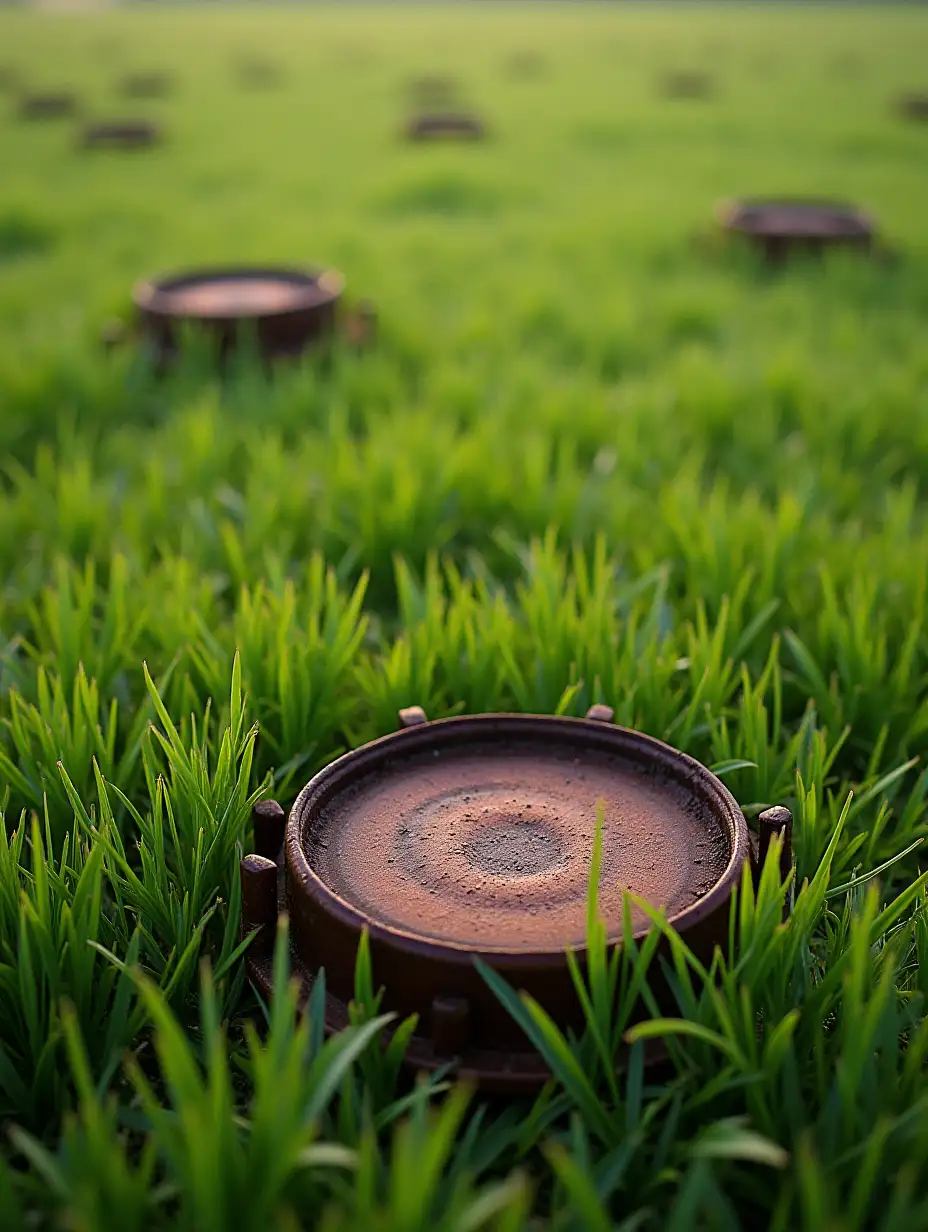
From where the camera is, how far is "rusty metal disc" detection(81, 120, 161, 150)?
33.2 feet

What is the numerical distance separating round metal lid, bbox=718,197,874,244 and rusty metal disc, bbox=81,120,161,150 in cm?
534

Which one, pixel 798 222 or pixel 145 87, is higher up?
pixel 145 87

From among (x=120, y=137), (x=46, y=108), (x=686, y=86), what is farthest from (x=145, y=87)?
(x=686, y=86)

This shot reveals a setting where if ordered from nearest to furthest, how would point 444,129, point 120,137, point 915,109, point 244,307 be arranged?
point 244,307 < point 120,137 < point 444,129 < point 915,109

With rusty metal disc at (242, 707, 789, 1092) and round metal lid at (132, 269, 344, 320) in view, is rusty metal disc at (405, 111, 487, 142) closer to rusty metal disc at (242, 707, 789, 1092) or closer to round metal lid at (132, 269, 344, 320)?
round metal lid at (132, 269, 344, 320)

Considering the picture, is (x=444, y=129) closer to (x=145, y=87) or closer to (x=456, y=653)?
(x=145, y=87)

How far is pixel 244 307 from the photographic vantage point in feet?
14.8

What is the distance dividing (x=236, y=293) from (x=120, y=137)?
6.34 m

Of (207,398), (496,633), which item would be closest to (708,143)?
(207,398)

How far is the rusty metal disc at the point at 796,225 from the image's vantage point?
19.6ft

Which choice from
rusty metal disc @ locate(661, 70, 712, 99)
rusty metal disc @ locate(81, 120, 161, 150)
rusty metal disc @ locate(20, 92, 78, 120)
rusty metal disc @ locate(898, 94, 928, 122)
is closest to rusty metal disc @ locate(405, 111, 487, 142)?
rusty metal disc @ locate(81, 120, 161, 150)

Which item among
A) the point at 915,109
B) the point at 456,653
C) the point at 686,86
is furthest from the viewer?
the point at 686,86

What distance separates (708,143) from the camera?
9773 mm

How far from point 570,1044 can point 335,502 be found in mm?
1847
